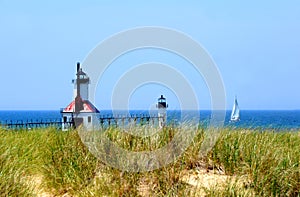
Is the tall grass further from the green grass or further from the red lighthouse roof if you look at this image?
the red lighthouse roof

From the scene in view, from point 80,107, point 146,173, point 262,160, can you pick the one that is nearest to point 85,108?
point 80,107

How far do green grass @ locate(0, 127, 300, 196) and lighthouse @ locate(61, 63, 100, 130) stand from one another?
4.21 metres

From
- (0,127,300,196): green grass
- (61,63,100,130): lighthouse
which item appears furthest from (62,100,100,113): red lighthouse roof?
(0,127,300,196): green grass

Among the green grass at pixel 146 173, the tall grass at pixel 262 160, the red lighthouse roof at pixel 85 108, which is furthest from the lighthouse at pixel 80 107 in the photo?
the tall grass at pixel 262 160

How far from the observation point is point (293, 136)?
9625 millimetres

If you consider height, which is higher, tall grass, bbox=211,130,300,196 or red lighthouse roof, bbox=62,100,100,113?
red lighthouse roof, bbox=62,100,100,113

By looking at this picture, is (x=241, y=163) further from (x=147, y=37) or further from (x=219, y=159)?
(x=147, y=37)

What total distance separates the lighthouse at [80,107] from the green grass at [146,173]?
4213mm

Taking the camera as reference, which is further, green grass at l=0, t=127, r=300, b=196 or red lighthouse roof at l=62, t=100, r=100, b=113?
red lighthouse roof at l=62, t=100, r=100, b=113

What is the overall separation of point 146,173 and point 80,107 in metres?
6.85

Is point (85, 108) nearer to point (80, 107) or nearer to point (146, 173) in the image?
point (80, 107)

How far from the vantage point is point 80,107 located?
43.7 ft

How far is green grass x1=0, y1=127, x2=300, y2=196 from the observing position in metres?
6.34

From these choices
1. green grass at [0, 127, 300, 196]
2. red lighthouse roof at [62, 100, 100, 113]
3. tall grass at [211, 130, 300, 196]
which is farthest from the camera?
red lighthouse roof at [62, 100, 100, 113]
